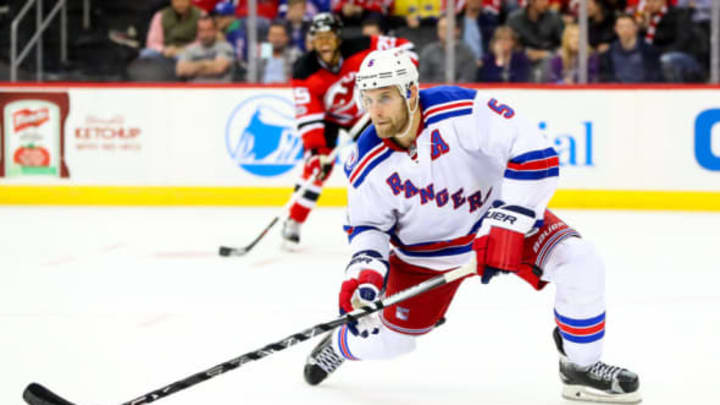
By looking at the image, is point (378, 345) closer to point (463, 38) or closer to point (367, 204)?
point (367, 204)

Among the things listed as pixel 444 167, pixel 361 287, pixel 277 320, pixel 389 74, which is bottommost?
pixel 277 320

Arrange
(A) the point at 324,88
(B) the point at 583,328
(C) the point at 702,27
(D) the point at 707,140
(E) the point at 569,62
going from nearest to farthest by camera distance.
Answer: (B) the point at 583,328 → (A) the point at 324,88 → (D) the point at 707,140 → (C) the point at 702,27 → (E) the point at 569,62

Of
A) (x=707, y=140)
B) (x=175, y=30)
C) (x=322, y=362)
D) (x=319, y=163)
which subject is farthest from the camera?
(x=175, y=30)

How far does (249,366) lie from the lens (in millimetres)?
3078

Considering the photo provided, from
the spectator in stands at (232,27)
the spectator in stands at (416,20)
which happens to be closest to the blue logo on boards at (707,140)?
the spectator in stands at (416,20)

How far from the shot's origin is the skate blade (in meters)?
2.60

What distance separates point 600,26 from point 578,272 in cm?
468

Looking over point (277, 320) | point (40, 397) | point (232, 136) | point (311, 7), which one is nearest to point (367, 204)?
point (40, 397)

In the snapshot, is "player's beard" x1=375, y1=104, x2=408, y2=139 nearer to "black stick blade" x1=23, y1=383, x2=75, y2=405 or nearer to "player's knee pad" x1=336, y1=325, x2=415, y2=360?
"player's knee pad" x1=336, y1=325, x2=415, y2=360

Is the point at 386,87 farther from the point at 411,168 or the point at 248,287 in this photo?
the point at 248,287

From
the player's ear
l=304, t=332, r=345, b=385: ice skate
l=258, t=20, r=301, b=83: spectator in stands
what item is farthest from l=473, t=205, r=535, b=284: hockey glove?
l=258, t=20, r=301, b=83: spectator in stands

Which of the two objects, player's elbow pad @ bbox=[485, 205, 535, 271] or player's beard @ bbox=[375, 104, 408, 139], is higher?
player's beard @ bbox=[375, 104, 408, 139]

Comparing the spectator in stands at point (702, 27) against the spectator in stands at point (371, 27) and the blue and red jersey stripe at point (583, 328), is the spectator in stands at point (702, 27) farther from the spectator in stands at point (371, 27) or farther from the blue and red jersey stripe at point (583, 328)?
the blue and red jersey stripe at point (583, 328)

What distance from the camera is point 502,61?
702 centimetres
